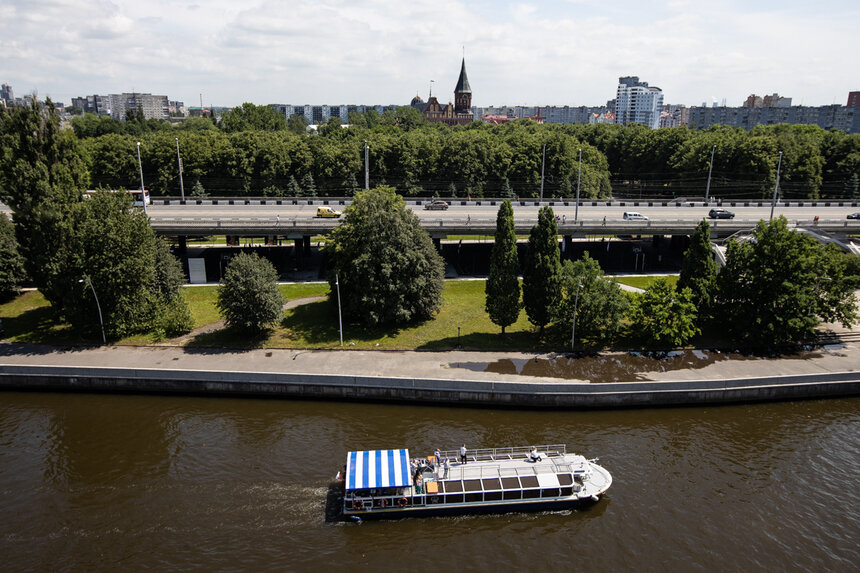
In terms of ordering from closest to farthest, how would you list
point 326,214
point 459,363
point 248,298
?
point 459,363, point 248,298, point 326,214

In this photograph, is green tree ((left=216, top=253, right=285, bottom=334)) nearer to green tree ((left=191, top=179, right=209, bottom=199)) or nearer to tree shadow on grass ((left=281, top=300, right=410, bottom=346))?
tree shadow on grass ((left=281, top=300, right=410, bottom=346))

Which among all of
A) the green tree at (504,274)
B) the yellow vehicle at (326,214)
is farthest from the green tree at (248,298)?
the yellow vehicle at (326,214)

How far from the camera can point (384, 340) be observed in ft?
137

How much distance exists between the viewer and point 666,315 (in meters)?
38.3

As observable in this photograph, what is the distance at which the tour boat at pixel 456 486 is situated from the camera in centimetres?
2558

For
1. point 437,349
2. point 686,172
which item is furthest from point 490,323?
point 686,172

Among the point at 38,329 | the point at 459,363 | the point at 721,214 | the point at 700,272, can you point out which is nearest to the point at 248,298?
the point at 459,363

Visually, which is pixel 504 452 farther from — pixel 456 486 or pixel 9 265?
pixel 9 265

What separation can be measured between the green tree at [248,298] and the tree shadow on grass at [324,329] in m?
2.76

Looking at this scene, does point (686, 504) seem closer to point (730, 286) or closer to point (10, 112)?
point (730, 286)

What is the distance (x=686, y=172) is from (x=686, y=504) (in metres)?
89.9

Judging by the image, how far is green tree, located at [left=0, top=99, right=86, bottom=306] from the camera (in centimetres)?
4038

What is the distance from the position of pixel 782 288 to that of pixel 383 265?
1120 inches

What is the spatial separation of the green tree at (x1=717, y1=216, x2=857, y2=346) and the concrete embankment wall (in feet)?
14.9
